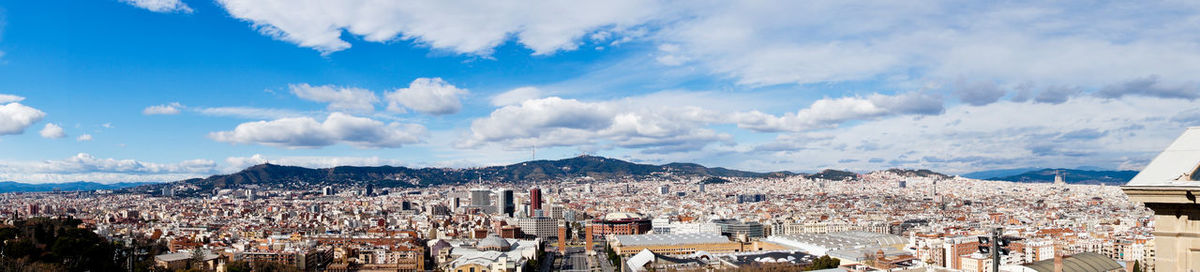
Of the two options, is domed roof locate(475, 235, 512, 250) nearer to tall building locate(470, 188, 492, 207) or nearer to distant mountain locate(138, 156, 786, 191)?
tall building locate(470, 188, 492, 207)

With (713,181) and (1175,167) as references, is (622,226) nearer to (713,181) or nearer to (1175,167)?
(1175,167)

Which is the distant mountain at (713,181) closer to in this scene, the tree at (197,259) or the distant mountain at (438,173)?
the distant mountain at (438,173)

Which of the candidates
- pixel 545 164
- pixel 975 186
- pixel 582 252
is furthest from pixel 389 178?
pixel 582 252

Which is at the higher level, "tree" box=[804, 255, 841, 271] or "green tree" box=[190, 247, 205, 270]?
"green tree" box=[190, 247, 205, 270]

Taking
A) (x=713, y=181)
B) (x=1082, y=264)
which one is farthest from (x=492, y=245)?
(x=713, y=181)

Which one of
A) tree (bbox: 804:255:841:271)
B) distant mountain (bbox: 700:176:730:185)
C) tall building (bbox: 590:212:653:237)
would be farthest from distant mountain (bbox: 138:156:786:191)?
tree (bbox: 804:255:841:271)
